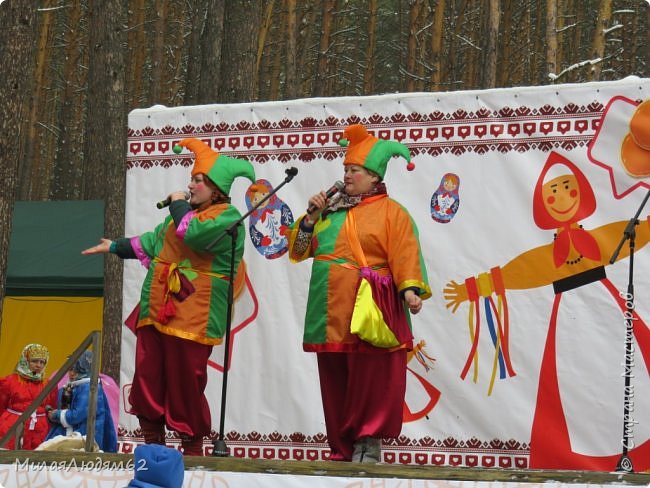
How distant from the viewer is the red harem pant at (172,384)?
6280mm

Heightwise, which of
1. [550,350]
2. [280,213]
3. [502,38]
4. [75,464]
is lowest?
[75,464]

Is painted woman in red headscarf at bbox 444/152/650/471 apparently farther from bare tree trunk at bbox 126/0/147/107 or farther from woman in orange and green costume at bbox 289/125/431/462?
→ bare tree trunk at bbox 126/0/147/107

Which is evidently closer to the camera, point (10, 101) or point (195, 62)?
point (10, 101)

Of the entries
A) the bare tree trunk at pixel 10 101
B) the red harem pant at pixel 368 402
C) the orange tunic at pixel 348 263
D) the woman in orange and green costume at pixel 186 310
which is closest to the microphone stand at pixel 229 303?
the woman in orange and green costume at pixel 186 310

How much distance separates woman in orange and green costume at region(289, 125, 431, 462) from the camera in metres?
5.72

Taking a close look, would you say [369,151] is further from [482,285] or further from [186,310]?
[186,310]

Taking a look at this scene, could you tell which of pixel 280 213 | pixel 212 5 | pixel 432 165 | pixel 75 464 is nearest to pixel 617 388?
pixel 432 165

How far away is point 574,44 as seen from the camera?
23266 millimetres

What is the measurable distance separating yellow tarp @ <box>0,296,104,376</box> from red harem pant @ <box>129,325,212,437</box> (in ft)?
20.4

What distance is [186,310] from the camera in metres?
6.30

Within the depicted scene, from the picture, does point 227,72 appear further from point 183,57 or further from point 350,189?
point 183,57

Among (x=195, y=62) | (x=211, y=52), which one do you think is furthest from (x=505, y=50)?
(x=211, y=52)

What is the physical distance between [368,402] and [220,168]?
5.13 feet

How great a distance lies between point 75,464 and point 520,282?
2.57 metres
